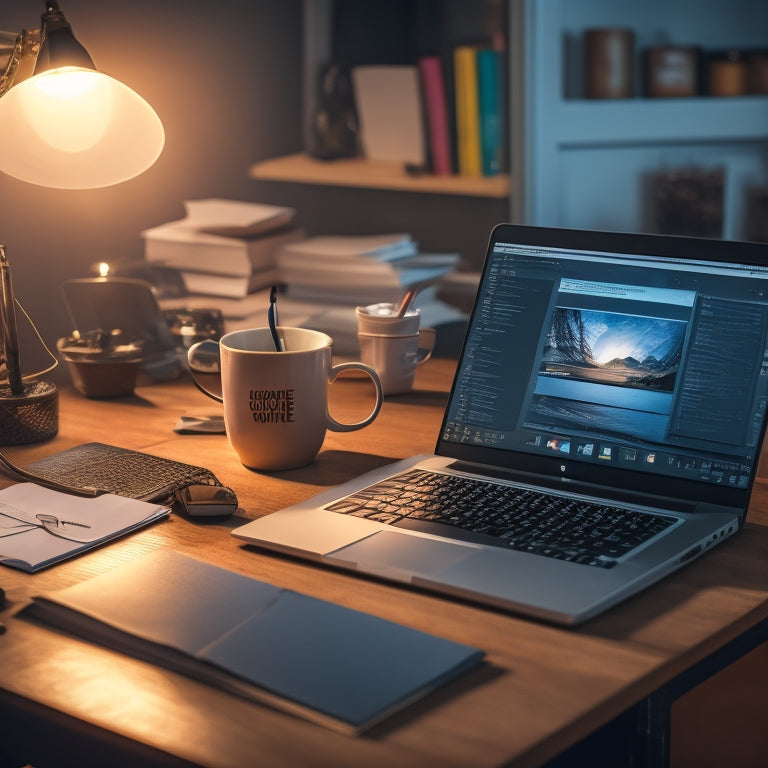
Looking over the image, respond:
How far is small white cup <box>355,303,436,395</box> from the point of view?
1.53 meters

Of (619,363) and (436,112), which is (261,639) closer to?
(619,363)

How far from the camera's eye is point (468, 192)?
226cm

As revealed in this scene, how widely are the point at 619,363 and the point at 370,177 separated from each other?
131 cm

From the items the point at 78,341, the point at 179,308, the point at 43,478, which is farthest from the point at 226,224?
the point at 43,478

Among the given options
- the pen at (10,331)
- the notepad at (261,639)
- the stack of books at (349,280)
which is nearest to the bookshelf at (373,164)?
the stack of books at (349,280)

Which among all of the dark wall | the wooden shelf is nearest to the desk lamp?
the dark wall

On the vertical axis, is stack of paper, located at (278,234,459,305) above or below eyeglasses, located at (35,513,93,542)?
above

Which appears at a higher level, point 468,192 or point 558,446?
point 468,192

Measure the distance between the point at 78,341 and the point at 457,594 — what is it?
870 millimetres

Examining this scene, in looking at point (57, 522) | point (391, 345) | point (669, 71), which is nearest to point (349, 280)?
point (391, 345)

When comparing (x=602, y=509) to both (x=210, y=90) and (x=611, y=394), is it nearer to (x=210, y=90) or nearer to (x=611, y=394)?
(x=611, y=394)

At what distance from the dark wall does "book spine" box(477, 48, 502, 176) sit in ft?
1.38

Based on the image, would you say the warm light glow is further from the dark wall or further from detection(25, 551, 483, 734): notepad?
detection(25, 551, 483, 734): notepad

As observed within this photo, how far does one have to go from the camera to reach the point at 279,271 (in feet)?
6.37
